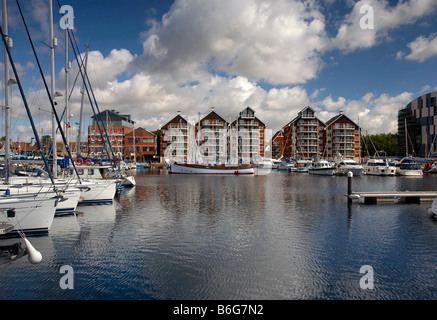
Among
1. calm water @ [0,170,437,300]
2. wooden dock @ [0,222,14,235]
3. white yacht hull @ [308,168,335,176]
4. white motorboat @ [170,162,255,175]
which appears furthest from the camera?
white motorboat @ [170,162,255,175]

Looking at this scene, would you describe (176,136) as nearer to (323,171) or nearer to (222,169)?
(222,169)

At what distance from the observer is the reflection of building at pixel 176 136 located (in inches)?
4808

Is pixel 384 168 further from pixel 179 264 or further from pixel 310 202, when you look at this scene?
pixel 179 264

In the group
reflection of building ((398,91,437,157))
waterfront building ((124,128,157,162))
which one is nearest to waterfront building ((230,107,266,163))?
waterfront building ((124,128,157,162))

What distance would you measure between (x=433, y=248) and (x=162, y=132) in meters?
114

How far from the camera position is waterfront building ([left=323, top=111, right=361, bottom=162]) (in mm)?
133875

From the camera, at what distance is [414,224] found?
22.3 metres

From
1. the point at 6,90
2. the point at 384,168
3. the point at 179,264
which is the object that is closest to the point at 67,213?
the point at 6,90

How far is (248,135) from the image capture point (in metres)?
126

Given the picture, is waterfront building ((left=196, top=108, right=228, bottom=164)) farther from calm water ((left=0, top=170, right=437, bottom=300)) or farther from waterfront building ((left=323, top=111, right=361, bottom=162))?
calm water ((left=0, top=170, right=437, bottom=300))

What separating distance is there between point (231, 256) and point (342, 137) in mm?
131630

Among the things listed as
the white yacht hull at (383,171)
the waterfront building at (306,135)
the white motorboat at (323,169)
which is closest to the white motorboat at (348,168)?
the white motorboat at (323,169)

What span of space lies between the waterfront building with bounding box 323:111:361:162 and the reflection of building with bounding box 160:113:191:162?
6135 cm
